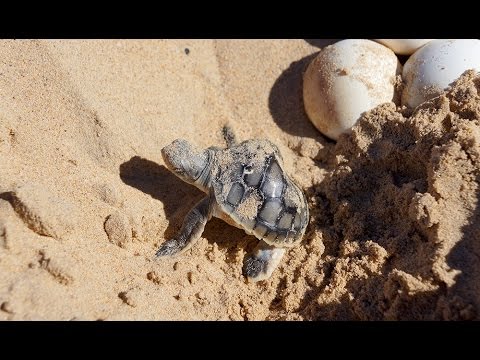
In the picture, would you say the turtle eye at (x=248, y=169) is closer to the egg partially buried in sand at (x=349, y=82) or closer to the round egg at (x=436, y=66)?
the egg partially buried in sand at (x=349, y=82)

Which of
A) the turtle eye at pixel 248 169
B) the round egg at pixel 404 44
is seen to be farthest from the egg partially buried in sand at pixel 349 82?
the turtle eye at pixel 248 169

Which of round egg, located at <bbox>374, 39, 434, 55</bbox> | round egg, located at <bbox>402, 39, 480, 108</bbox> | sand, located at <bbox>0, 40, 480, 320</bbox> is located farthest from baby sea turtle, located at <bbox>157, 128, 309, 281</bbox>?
round egg, located at <bbox>374, 39, 434, 55</bbox>

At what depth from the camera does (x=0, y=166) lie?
7.80 feet

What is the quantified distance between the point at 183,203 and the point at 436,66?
1.82 metres

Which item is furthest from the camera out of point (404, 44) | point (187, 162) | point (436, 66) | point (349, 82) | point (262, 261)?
point (404, 44)

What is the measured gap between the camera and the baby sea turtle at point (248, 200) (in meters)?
2.61

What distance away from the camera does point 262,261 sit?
8.58 ft

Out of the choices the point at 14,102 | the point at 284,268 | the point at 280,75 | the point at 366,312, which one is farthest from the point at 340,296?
the point at 14,102

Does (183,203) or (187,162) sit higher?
(187,162)

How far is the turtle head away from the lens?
2.73 meters

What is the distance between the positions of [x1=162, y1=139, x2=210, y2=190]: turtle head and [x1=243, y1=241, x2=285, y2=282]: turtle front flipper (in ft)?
1.70

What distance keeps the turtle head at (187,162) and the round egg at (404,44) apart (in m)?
1.56

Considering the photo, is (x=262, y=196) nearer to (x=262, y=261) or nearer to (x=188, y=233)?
(x=262, y=261)

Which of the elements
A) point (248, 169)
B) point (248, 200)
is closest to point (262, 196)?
point (248, 200)
